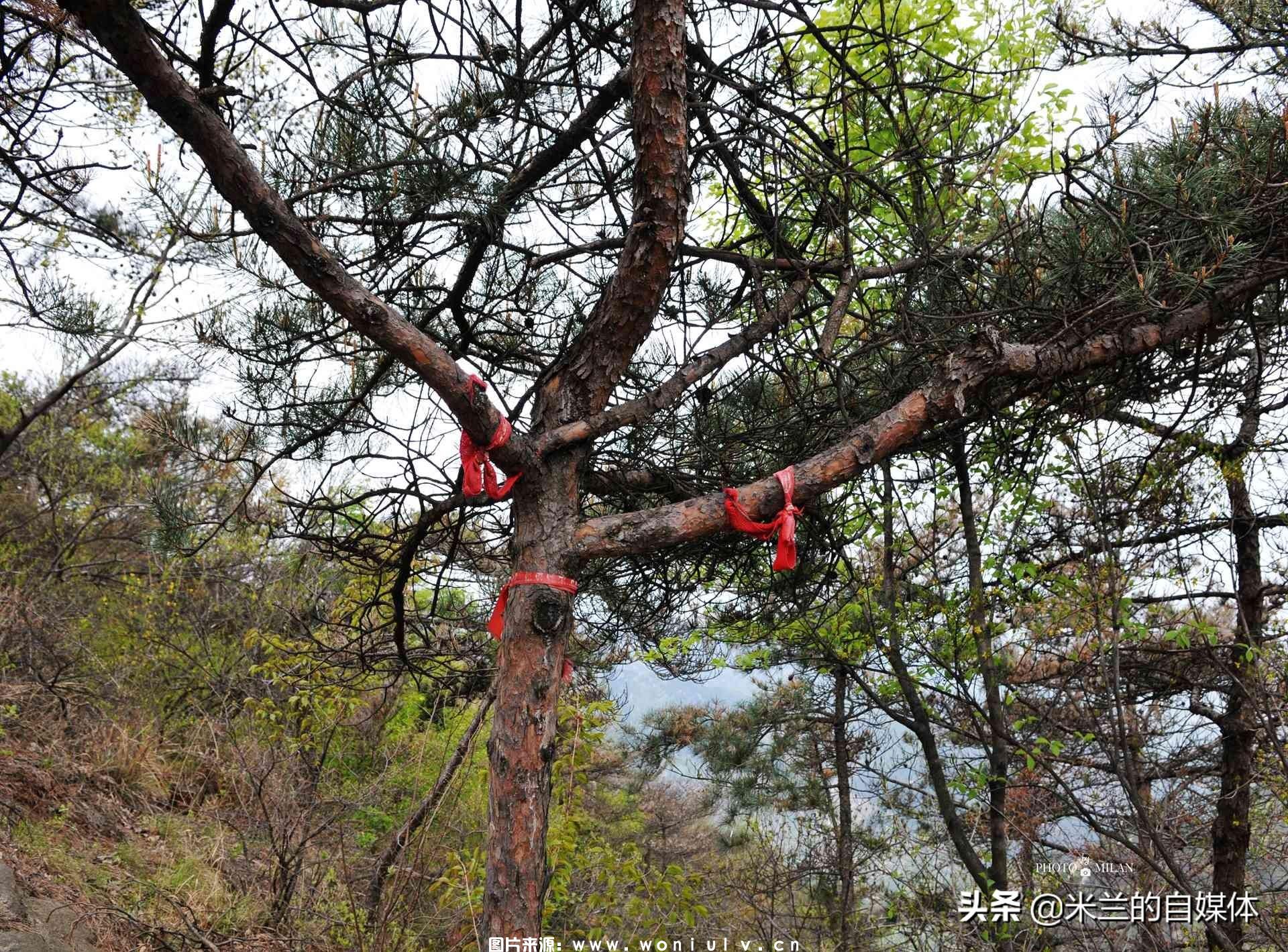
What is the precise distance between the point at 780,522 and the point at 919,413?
61 centimetres

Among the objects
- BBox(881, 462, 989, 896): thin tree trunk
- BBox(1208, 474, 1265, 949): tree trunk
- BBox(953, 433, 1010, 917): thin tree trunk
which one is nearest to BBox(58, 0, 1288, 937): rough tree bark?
BBox(953, 433, 1010, 917): thin tree trunk

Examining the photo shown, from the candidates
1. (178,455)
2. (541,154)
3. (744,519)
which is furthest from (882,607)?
(178,455)

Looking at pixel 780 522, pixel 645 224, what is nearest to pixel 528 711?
pixel 780 522

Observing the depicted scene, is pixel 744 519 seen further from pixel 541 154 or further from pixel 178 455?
pixel 178 455

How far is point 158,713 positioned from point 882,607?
5.42m

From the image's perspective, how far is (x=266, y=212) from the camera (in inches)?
77.5

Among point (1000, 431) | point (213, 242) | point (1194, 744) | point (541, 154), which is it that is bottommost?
point (1194, 744)

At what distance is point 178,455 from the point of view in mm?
3221

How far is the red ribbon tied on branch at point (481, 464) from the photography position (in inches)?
94.0

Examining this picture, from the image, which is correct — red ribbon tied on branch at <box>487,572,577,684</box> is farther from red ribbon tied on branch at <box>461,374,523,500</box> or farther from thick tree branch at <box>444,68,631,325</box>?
thick tree branch at <box>444,68,631,325</box>

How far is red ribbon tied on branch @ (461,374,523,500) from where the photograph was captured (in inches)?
94.0

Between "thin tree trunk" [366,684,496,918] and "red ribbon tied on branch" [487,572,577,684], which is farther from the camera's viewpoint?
"thin tree trunk" [366,684,496,918]

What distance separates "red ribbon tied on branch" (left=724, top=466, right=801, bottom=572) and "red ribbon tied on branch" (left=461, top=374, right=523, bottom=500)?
641mm

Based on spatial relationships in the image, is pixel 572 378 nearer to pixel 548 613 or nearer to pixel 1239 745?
pixel 548 613
